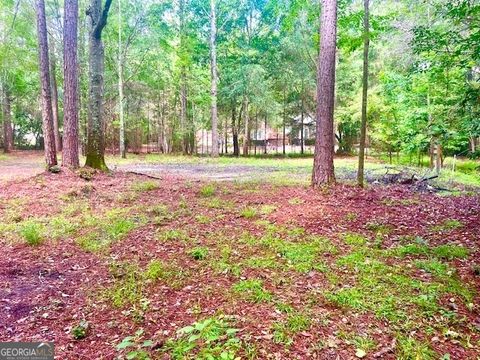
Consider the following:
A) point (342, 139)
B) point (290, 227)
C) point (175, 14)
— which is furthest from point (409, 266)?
point (342, 139)

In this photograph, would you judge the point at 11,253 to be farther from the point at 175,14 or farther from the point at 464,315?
the point at 175,14

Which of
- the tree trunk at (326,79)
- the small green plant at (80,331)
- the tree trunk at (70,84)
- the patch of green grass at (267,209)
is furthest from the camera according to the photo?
the tree trunk at (70,84)

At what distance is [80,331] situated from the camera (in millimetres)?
2738

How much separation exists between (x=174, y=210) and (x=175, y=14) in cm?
1946

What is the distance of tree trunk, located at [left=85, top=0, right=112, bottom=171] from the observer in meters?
9.30

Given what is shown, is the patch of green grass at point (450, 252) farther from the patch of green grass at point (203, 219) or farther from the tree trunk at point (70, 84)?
the tree trunk at point (70, 84)

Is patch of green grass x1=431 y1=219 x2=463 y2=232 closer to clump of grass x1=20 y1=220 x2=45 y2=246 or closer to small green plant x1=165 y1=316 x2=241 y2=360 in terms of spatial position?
small green plant x1=165 y1=316 x2=241 y2=360

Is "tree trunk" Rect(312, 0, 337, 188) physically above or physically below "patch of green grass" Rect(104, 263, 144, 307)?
above

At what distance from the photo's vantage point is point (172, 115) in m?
27.7

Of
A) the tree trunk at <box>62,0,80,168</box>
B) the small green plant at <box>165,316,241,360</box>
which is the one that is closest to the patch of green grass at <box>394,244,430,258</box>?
the small green plant at <box>165,316,241,360</box>

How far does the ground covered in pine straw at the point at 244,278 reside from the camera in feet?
8.57

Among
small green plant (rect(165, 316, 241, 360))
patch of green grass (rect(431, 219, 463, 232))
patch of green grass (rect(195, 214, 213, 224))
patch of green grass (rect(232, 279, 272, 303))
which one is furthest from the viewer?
patch of green grass (rect(195, 214, 213, 224))

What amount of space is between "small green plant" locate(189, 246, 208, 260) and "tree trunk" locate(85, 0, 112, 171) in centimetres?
646

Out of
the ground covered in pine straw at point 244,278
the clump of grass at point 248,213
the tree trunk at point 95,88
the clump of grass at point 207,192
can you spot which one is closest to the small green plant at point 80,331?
the ground covered in pine straw at point 244,278
